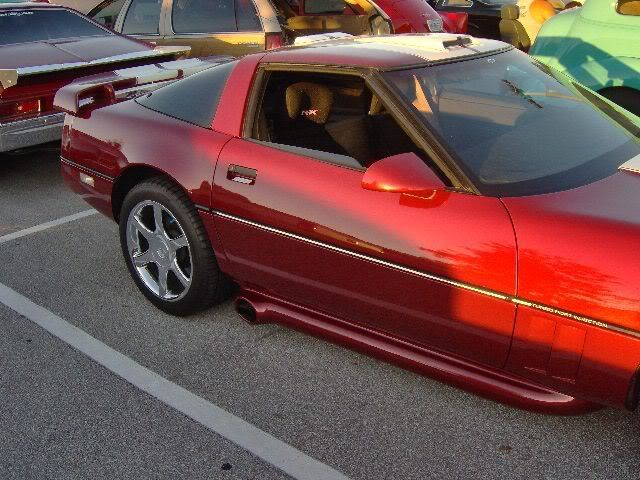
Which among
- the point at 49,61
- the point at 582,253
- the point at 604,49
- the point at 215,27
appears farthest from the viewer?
the point at 215,27

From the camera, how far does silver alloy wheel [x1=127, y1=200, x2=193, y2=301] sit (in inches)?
142

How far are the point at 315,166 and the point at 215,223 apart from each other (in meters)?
0.63

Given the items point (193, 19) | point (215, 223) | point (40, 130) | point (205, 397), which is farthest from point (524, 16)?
point (205, 397)

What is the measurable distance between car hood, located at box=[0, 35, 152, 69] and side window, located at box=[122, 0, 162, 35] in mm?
1196

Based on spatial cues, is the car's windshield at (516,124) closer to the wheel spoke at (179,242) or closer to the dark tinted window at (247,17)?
the wheel spoke at (179,242)

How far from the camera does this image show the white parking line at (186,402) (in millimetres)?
2590

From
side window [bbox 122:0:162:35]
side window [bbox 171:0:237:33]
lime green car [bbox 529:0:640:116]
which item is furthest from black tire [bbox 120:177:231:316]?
side window [bbox 122:0:162:35]

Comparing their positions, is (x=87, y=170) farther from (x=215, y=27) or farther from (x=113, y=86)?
(x=215, y=27)

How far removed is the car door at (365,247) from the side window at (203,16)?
438 cm

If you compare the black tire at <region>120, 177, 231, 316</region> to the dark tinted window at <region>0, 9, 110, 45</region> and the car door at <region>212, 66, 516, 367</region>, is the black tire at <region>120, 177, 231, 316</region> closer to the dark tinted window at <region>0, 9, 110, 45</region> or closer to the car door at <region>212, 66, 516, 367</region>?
the car door at <region>212, 66, 516, 367</region>

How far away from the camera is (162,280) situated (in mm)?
3719

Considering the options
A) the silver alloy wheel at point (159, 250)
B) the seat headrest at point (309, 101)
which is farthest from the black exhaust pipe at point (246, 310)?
the seat headrest at point (309, 101)

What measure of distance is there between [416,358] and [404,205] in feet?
2.02

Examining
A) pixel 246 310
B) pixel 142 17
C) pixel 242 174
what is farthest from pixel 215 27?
pixel 246 310
